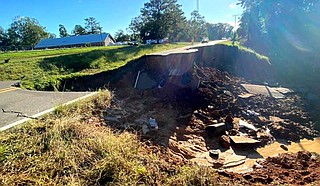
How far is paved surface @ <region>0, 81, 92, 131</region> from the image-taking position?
501 centimetres

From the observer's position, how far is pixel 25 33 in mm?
60094

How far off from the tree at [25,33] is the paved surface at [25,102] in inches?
2283

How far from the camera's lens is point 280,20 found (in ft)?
63.7

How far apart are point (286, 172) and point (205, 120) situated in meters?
3.56

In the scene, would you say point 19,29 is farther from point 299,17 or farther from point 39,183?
point 39,183

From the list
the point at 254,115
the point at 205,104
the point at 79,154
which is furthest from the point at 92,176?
the point at 254,115

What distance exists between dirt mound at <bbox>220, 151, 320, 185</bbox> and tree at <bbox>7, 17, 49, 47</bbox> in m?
63.5

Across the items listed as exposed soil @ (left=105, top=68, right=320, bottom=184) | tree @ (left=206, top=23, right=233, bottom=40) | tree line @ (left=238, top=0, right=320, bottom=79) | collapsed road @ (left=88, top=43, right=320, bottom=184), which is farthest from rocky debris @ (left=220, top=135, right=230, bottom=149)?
tree @ (left=206, top=23, right=233, bottom=40)

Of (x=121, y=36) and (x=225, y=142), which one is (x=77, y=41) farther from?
(x=225, y=142)

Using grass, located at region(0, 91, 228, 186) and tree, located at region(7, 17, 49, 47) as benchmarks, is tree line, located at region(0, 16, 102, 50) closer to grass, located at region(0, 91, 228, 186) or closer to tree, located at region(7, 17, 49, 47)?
tree, located at region(7, 17, 49, 47)

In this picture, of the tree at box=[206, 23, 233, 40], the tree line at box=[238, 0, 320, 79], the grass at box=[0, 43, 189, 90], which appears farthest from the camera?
the tree at box=[206, 23, 233, 40]

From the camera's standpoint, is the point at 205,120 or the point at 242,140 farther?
the point at 205,120

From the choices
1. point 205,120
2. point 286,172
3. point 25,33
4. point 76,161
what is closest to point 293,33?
point 205,120

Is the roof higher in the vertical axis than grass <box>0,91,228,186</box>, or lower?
higher
